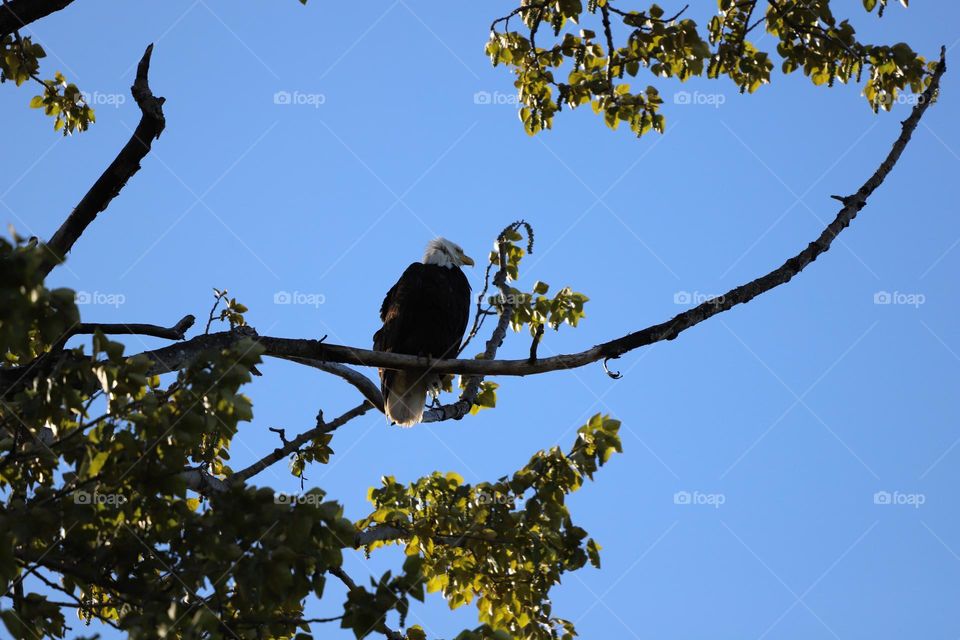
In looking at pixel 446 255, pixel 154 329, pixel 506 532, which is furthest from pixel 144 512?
pixel 446 255

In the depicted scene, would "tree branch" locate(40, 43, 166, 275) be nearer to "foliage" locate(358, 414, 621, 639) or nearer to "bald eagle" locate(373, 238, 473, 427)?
"foliage" locate(358, 414, 621, 639)

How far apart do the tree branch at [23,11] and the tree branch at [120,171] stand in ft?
1.22

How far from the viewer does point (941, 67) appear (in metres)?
4.36

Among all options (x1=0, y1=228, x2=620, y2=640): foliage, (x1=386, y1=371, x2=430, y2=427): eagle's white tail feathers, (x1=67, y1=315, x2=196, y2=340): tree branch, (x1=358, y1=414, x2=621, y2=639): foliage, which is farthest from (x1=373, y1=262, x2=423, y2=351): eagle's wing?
(x1=0, y1=228, x2=620, y2=640): foliage

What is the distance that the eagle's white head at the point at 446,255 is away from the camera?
23.4ft

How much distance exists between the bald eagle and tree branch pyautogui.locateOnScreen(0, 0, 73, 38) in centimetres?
325

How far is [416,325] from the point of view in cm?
653

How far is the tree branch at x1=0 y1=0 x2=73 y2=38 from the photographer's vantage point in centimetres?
346

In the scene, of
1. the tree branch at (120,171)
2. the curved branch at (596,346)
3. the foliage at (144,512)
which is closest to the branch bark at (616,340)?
the curved branch at (596,346)

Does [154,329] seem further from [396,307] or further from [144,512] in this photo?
[396,307]

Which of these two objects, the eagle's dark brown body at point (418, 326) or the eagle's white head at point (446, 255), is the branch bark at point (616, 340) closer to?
the eagle's dark brown body at point (418, 326)

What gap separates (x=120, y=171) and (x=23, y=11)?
64 cm

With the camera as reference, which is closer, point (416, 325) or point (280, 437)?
point (280, 437)

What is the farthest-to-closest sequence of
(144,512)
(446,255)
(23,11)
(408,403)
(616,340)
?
(446,255) → (408,403) → (616,340) → (23,11) → (144,512)
